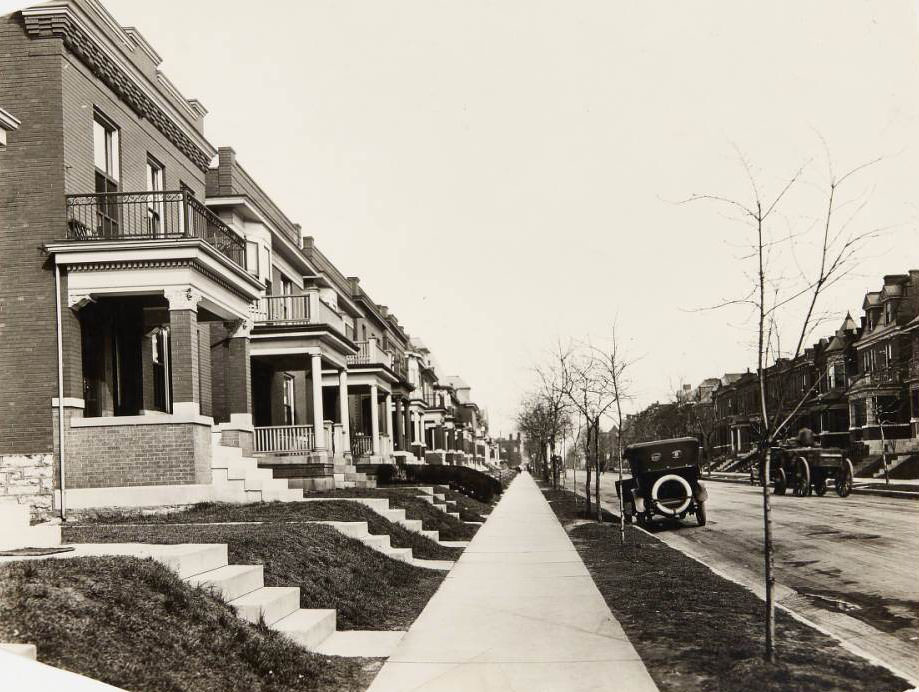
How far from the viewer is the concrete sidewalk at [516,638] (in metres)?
5.89

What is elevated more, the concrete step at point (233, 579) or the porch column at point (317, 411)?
the porch column at point (317, 411)

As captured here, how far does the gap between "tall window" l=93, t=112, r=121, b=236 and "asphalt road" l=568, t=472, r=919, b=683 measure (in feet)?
37.7

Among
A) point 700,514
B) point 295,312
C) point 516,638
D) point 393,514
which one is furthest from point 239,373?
point 516,638

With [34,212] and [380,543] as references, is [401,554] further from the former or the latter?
[34,212]

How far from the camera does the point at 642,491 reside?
18344mm

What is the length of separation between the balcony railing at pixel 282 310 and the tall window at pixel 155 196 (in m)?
5.46

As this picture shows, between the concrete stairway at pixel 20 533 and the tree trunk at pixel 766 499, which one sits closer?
the tree trunk at pixel 766 499

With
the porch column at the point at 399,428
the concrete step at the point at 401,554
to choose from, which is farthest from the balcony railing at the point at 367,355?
the concrete step at the point at 401,554

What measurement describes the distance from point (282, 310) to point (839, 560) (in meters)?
16.1

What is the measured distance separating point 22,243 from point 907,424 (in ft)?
132

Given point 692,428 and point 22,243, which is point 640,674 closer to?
point 22,243

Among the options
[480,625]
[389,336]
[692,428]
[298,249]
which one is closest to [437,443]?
[389,336]

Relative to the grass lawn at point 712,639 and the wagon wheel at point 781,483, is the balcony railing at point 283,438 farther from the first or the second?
the wagon wheel at point 781,483

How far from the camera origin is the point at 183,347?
551 inches
